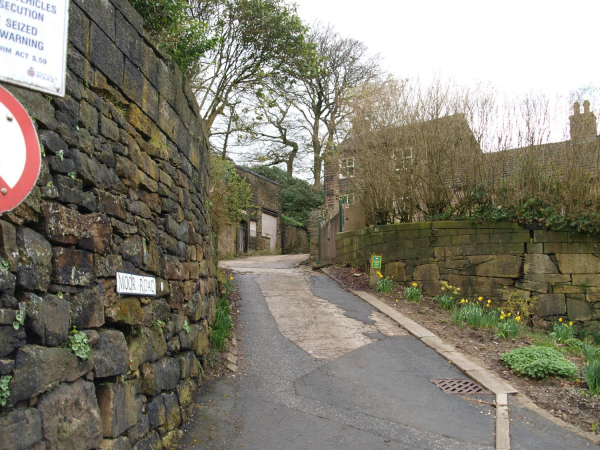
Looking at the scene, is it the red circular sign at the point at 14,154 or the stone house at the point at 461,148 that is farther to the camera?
the stone house at the point at 461,148

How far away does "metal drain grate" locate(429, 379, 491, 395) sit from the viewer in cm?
638

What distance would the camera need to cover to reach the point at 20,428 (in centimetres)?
234

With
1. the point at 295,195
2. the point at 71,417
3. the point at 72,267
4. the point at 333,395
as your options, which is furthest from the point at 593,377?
the point at 295,195

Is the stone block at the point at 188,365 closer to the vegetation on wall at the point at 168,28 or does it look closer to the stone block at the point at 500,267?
the vegetation on wall at the point at 168,28

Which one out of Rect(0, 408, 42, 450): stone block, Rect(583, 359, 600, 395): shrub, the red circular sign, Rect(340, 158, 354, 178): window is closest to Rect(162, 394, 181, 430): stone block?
Rect(0, 408, 42, 450): stone block

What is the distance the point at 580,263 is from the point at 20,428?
409 inches

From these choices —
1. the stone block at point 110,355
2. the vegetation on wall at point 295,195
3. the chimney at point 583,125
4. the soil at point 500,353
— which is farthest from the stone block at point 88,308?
the vegetation on wall at point 295,195

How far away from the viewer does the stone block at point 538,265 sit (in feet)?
34.1

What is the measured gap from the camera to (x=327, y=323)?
29.5 feet

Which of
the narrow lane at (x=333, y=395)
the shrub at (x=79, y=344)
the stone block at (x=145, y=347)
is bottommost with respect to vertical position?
the narrow lane at (x=333, y=395)

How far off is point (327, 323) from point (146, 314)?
5.22 metres

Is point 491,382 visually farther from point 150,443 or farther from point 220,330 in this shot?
point 150,443

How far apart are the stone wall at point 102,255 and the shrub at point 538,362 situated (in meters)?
4.32

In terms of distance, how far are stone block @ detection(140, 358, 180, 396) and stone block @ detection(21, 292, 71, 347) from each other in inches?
48.5
